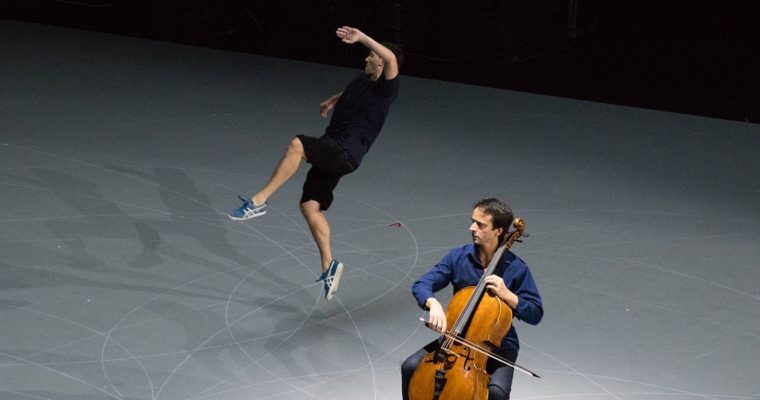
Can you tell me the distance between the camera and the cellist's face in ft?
14.7

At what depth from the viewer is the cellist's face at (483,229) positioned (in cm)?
447

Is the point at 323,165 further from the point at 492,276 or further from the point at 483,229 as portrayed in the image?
the point at 492,276

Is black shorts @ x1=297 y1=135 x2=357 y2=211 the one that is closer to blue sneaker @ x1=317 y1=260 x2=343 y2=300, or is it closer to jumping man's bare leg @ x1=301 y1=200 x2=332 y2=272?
jumping man's bare leg @ x1=301 y1=200 x2=332 y2=272

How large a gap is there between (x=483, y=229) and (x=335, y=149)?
1.71 metres

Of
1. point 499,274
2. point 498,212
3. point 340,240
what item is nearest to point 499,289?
point 499,274

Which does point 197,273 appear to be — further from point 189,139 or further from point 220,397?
point 189,139

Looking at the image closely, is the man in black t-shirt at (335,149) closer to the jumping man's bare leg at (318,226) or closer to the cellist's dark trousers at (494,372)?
the jumping man's bare leg at (318,226)

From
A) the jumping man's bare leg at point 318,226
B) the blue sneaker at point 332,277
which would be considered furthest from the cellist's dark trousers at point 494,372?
the jumping man's bare leg at point 318,226

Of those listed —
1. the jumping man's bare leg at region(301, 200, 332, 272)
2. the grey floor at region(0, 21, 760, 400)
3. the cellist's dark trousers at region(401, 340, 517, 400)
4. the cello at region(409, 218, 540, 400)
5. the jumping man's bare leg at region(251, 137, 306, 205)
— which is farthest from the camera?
the jumping man's bare leg at region(301, 200, 332, 272)

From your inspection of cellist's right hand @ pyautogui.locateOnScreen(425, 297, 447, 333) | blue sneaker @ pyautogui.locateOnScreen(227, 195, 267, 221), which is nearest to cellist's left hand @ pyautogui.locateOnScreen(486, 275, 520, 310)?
cellist's right hand @ pyautogui.locateOnScreen(425, 297, 447, 333)

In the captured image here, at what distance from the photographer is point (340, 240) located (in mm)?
6977

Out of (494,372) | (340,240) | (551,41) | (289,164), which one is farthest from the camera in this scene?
(551,41)

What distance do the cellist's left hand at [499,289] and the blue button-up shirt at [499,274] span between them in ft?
0.21

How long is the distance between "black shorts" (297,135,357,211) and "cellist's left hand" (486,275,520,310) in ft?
6.36
